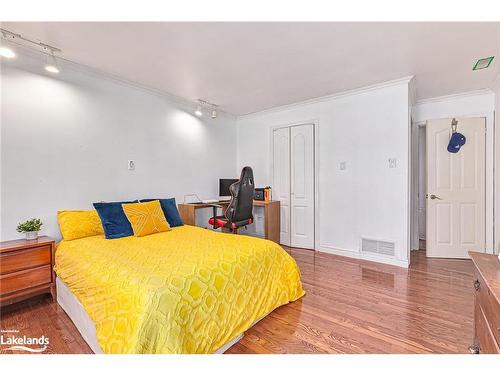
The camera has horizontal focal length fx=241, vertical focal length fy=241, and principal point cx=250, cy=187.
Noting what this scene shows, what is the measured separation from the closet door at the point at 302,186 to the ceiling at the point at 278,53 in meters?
0.92

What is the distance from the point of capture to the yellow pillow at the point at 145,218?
2.66m

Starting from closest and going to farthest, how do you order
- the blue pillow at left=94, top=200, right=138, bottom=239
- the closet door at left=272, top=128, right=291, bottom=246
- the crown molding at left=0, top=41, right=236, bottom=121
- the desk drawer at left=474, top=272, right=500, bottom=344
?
the desk drawer at left=474, top=272, right=500, bottom=344
the crown molding at left=0, top=41, right=236, bottom=121
the blue pillow at left=94, top=200, right=138, bottom=239
the closet door at left=272, top=128, right=291, bottom=246

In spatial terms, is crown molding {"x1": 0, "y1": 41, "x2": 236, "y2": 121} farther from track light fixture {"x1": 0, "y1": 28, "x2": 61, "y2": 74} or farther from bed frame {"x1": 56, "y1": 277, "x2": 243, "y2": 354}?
bed frame {"x1": 56, "y1": 277, "x2": 243, "y2": 354}

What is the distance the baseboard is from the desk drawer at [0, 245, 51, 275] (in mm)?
3558

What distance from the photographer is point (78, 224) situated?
256 cm

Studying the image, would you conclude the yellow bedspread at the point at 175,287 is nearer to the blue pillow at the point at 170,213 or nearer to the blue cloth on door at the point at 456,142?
the blue pillow at the point at 170,213

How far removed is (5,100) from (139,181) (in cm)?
155

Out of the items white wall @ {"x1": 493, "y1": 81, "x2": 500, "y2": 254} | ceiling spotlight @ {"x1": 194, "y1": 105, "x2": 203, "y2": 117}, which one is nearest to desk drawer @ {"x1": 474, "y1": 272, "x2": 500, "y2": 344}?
white wall @ {"x1": 493, "y1": 81, "x2": 500, "y2": 254}

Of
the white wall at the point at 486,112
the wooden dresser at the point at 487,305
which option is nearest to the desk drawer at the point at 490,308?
the wooden dresser at the point at 487,305

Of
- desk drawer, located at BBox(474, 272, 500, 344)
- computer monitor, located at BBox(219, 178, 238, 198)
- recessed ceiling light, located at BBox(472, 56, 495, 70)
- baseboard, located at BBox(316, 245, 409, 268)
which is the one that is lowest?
baseboard, located at BBox(316, 245, 409, 268)

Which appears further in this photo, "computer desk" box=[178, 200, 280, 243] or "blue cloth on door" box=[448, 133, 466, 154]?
"computer desk" box=[178, 200, 280, 243]

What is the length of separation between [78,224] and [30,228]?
0.39 metres

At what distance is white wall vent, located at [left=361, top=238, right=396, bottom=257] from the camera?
3.34 metres
